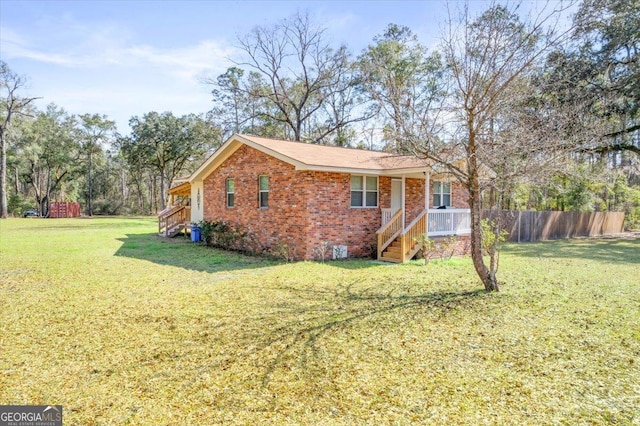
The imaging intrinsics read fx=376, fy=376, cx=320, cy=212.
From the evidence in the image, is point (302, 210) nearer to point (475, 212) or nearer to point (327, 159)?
point (327, 159)

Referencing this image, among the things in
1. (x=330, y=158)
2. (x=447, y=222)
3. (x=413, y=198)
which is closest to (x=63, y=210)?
(x=330, y=158)

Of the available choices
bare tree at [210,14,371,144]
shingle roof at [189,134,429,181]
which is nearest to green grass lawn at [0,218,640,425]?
shingle roof at [189,134,429,181]

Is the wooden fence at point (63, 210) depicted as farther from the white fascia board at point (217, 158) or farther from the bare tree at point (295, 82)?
the white fascia board at point (217, 158)

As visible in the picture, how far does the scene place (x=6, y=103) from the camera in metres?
34.9

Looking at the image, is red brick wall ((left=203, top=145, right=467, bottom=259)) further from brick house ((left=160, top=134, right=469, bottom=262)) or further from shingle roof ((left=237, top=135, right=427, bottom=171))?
shingle roof ((left=237, top=135, right=427, bottom=171))

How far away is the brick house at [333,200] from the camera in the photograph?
456 inches

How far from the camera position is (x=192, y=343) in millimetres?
4980

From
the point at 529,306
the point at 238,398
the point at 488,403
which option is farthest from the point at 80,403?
the point at 529,306

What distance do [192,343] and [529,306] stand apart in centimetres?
566

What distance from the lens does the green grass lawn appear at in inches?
135

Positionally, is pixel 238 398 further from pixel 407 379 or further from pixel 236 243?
pixel 236 243

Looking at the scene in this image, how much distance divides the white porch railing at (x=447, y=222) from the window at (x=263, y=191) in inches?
217

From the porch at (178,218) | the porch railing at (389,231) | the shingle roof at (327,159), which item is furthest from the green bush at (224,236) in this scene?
the porch railing at (389,231)

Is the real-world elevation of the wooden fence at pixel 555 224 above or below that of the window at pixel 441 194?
below
